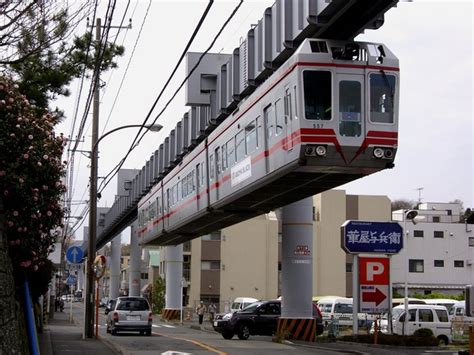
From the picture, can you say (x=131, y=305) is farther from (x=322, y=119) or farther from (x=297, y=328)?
(x=322, y=119)

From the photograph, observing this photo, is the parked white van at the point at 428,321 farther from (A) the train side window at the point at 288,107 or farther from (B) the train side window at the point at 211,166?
(A) the train side window at the point at 288,107

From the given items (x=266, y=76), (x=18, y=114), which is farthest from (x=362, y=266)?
(x=18, y=114)

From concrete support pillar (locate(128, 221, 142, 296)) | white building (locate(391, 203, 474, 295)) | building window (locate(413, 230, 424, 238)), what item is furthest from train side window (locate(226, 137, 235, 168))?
building window (locate(413, 230, 424, 238))

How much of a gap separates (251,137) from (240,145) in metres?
1.47

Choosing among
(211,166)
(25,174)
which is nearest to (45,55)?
(25,174)

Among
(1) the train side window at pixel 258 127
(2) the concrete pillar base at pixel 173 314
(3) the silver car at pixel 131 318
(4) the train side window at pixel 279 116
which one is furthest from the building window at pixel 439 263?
(4) the train side window at pixel 279 116

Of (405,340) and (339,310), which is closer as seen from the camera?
(405,340)

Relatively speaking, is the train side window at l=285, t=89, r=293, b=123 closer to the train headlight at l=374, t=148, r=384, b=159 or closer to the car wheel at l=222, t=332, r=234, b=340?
the train headlight at l=374, t=148, r=384, b=159

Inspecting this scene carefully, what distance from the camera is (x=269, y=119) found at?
58.7ft

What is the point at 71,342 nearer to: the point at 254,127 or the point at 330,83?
the point at 254,127

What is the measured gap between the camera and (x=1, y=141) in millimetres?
12039

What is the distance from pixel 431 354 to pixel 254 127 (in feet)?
33.4

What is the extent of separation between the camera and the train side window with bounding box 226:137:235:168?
21.9 meters

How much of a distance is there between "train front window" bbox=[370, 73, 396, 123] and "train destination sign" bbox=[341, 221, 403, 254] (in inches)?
460
